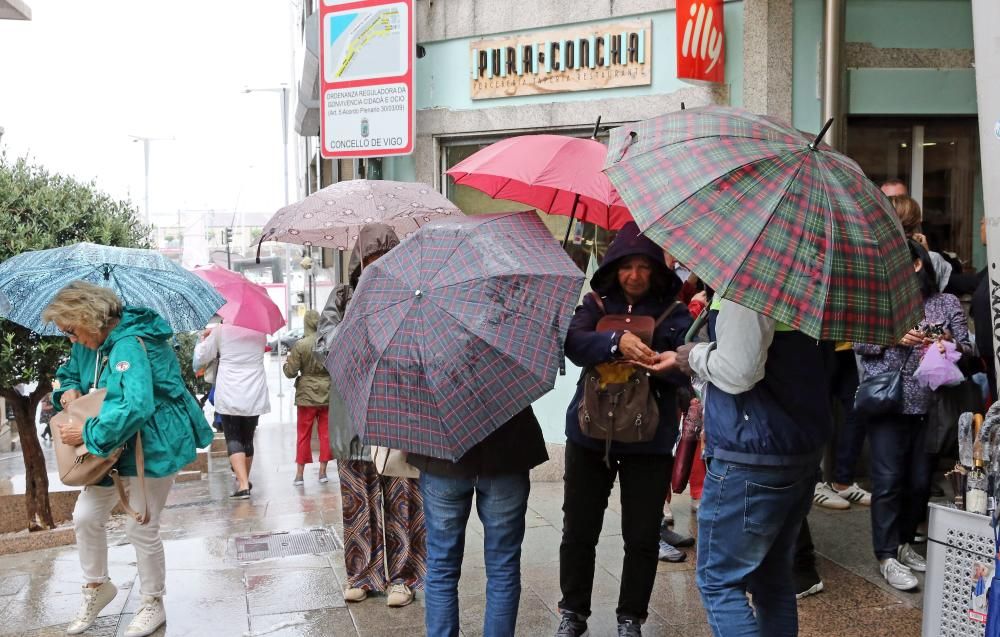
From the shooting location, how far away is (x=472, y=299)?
3.48 meters

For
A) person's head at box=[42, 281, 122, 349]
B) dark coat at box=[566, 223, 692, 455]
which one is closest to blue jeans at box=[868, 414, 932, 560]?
dark coat at box=[566, 223, 692, 455]

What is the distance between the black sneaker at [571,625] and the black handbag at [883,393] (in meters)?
1.84

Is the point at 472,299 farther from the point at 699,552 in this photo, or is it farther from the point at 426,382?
the point at 699,552

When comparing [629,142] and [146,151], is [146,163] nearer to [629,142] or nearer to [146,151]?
[146,151]

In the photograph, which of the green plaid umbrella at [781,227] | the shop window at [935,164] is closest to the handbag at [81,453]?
the green plaid umbrella at [781,227]

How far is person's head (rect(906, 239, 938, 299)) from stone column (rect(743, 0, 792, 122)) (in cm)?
264

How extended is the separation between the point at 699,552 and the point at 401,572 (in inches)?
90.2

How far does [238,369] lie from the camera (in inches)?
381

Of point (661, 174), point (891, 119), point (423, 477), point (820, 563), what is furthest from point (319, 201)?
point (891, 119)

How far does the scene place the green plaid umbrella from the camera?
9.76 ft

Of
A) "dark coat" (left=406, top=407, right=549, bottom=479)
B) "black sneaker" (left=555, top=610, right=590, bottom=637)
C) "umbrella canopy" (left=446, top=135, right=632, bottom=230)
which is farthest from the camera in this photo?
"black sneaker" (left=555, top=610, right=590, bottom=637)

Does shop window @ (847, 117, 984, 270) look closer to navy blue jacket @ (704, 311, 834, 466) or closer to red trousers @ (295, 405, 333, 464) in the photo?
navy blue jacket @ (704, 311, 834, 466)

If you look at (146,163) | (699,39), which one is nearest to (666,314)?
(699,39)

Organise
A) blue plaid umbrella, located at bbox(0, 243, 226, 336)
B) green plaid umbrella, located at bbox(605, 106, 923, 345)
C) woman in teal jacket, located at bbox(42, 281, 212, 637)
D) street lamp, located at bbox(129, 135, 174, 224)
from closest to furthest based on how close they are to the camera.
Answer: green plaid umbrella, located at bbox(605, 106, 923, 345) < woman in teal jacket, located at bbox(42, 281, 212, 637) < blue plaid umbrella, located at bbox(0, 243, 226, 336) < street lamp, located at bbox(129, 135, 174, 224)
